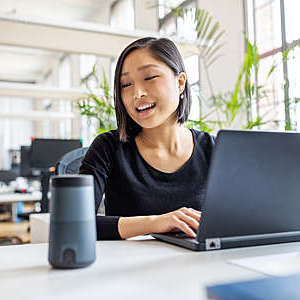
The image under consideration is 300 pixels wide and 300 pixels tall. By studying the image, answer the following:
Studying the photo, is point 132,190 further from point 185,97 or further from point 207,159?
point 185,97

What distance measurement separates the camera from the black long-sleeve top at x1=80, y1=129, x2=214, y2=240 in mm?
1271

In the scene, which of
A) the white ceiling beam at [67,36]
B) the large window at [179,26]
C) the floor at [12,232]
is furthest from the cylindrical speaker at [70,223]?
the floor at [12,232]

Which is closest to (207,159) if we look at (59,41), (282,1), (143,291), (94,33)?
(143,291)

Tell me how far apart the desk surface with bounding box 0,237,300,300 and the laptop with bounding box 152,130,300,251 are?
29mm

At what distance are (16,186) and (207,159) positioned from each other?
3.15m

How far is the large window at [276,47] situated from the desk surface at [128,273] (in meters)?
2.46

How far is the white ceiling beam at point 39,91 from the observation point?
3.76 metres

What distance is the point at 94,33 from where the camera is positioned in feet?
10.2

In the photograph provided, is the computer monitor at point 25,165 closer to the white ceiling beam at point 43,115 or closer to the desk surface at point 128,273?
the white ceiling beam at point 43,115

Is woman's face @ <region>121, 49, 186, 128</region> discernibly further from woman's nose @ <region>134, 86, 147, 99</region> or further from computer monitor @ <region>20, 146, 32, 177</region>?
computer monitor @ <region>20, 146, 32, 177</region>

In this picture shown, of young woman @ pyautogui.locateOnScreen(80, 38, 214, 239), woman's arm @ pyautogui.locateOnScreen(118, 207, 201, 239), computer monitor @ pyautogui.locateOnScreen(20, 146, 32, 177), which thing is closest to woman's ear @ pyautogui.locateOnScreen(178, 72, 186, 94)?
young woman @ pyautogui.locateOnScreen(80, 38, 214, 239)

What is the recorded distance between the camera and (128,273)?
0.67 m

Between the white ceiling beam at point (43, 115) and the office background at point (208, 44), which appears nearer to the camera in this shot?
the office background at point (208, 44)

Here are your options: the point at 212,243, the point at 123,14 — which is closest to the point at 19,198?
the point at 212,243
